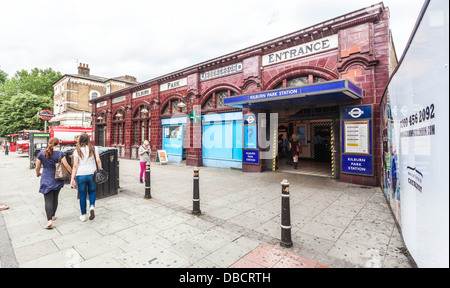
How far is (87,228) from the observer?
4137 millimetres

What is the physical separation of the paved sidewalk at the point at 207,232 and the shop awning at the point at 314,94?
127 inches

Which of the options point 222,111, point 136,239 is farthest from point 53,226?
point 222,111

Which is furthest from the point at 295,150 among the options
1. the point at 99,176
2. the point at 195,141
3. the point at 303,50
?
the point at 99,176

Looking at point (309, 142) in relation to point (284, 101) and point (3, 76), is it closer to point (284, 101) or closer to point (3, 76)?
point (284, 101)

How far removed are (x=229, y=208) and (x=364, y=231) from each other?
9.31 ft

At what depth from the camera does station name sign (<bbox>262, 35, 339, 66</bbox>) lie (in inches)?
338

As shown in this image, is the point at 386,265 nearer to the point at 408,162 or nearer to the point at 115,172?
the point at 408,162

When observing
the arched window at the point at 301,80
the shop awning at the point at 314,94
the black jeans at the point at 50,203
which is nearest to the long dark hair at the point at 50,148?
the black jeans at the point at 50,203

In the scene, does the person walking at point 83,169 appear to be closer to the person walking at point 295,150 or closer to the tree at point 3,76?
the person walking at point 295,150

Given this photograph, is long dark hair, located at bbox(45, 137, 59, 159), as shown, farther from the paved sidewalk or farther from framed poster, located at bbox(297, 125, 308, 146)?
framed poster, located at bbox(297, 125, 308, 146)

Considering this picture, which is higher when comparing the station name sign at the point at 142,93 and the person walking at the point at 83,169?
the station name sign at the point at 142,93

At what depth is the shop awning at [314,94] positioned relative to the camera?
6.64 metres

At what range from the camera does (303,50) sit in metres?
9.28

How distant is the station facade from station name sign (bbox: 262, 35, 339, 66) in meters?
0.04
